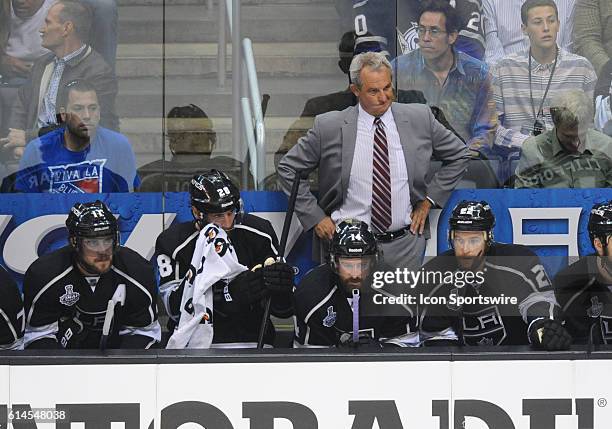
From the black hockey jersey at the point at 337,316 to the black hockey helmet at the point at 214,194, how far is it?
0.47m

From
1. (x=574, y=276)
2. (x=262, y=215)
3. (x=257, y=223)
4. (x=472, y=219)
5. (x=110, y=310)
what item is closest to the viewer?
(x=110, y=310)

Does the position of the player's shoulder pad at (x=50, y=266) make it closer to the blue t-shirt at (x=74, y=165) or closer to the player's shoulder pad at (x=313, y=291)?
the blue t-shirt at (x=74, y=165)

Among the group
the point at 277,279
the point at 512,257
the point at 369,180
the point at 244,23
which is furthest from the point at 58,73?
the point at 512,257

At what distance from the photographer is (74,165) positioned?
7.08m

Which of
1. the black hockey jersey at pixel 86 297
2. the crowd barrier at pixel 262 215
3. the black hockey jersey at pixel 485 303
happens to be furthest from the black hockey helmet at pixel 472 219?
the black hockey jersey at pixel 86 297

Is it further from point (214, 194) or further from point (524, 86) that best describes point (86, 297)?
point (524, 86)

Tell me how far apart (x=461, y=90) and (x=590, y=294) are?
1.47m

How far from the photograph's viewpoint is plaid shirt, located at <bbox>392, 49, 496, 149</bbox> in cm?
706

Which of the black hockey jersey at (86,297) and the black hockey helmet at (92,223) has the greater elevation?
the black hockey helmet at (92,223)

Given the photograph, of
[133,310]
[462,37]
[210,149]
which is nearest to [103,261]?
[133,310]

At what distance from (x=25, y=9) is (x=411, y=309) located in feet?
7.96

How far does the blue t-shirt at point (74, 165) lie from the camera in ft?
23.1

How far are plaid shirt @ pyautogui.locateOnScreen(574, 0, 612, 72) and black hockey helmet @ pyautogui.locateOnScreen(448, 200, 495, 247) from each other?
118 centimetres

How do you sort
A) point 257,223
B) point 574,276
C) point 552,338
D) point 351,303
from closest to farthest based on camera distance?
point 552,338
point 351,303
point 574,276
point 257,223
